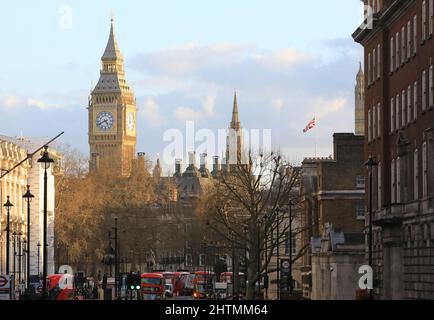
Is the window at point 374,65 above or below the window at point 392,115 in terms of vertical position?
above

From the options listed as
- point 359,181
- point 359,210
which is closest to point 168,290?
point 359,181

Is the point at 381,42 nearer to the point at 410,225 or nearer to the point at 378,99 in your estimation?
the point at 378,99

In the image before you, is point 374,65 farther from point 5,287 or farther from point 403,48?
point 5,287

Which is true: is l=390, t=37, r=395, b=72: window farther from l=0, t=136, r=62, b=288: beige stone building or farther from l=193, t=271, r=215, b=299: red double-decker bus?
l=0, t=136, r=62, b=288: beige stone building

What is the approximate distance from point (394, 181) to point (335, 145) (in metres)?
42.0

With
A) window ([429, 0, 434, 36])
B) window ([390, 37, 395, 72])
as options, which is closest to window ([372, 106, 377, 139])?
window ([390, 37, 395, 72])

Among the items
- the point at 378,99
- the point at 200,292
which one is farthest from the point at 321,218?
the point at 378,99

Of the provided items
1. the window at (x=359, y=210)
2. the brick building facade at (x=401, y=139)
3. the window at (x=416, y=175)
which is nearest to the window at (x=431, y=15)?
the brick building facade at (x=401, y=139)

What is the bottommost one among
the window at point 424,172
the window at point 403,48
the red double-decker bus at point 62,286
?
the red double-decker bus at point 62,286

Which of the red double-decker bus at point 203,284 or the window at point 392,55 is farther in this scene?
the red double-decker bus at point 203,284

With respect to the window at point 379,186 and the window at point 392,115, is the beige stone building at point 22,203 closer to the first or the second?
the window at point 379,186
